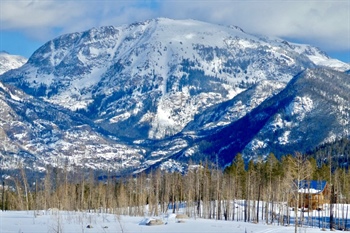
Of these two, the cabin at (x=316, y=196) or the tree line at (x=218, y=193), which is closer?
the tree line at (x=218, y=193)

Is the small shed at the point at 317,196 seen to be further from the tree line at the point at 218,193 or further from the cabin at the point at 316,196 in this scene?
the tree line at the point at 218,193

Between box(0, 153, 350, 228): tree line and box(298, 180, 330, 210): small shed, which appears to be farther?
box(298, 180, 330, 210): small shed

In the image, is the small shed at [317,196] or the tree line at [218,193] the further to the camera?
the small shed at [317,196]

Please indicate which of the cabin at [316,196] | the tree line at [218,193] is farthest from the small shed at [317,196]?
the tree line at [218,193]

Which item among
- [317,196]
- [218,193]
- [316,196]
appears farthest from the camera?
[316,196]

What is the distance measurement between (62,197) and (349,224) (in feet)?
238

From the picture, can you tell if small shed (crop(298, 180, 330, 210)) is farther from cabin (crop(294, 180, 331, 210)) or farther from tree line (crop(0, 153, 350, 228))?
tree line (crop(0, 153, 350, 228))

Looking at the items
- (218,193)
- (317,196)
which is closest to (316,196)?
(317,196)

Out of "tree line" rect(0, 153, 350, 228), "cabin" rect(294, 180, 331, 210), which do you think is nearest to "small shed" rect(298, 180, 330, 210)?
"cabin" rect(294, 180, 331, 210)

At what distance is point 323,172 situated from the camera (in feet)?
630

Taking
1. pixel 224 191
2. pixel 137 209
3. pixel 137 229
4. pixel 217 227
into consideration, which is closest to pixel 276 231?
pixel 217 227

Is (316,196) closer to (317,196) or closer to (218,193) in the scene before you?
(317,196)

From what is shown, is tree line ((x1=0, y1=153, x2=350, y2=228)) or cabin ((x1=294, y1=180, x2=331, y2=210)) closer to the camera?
tree line ((x1=0, y1=153, x2=350, y2=228))

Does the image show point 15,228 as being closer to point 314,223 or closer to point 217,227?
point 217,227
